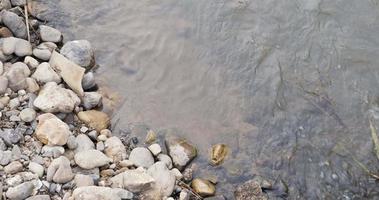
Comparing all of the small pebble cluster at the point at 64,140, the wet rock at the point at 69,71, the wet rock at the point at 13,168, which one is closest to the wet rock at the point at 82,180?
the small pebble cluster at the point at 64,140

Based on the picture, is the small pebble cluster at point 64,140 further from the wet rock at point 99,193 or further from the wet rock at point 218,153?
the wet rock at point 218,153

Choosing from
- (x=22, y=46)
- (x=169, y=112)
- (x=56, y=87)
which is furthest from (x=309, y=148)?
(x=22, y=46)

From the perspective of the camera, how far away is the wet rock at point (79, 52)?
577 cm

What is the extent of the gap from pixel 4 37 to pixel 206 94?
8.35ft

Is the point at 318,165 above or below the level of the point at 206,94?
below

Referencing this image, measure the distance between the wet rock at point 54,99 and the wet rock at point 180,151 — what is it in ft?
3.83

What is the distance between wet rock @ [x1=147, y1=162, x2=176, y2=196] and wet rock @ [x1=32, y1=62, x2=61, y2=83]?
5.14 ft

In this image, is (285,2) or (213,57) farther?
(285,2)

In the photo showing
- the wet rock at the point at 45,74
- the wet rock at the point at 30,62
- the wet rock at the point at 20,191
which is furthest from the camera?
the wet rock at the point at 30,62

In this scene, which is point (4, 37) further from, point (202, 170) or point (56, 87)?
point (202, 170)

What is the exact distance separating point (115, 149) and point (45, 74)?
1.22 metres

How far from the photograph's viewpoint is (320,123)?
5754 mm

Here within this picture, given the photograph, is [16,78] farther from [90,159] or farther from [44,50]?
[90,159]

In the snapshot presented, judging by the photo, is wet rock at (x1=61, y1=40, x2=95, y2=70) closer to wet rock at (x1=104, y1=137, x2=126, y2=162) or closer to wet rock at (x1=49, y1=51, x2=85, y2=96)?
wet rock at (x1=49, y1=51, x2=85, y2=96)
